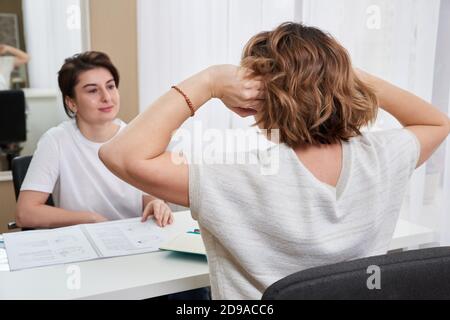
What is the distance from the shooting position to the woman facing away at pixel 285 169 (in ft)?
2.87

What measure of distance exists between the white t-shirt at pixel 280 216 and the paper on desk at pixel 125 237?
1.61 ft

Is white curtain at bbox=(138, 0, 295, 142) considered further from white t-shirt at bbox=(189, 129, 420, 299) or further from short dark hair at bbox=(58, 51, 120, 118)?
white t-shirt at bbox=(189, 129, 420, 299)

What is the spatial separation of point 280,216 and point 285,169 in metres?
0.09

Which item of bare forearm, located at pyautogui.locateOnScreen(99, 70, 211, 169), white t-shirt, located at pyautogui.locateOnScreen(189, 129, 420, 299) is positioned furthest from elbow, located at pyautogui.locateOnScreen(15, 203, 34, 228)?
white t-shirt, located at pyautogui.locateOnScreen(189, 129, 420, 299)

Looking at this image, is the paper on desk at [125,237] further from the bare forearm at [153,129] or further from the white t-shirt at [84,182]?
the bare forearm at [153,129]

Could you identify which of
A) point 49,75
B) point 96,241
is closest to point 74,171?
point 96,241

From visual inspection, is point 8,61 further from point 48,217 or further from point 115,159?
point 115,159

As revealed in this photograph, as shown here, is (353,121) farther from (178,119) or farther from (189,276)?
(189,276)

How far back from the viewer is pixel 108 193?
6.62ft

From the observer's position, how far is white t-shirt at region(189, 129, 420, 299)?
871 mm

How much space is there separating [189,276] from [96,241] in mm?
379

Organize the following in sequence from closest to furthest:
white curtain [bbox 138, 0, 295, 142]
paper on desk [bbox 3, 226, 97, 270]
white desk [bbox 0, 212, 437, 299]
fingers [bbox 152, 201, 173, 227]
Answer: white desk [bbox 0, 212, 437, 299] → paper on desk [bbox 3, 226, 97, 270] → fingers [bbox 152, 201, 173, 227] → white curtain [bbox 138, 0, 295, 142]

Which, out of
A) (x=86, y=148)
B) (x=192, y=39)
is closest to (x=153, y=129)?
(x=86, y=148)

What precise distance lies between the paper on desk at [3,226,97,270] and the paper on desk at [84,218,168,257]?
0.12ft
